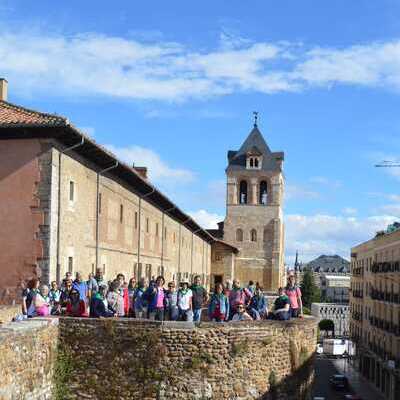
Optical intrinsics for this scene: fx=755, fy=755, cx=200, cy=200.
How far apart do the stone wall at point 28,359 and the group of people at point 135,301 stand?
2.96ft

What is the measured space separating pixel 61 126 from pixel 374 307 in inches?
1585

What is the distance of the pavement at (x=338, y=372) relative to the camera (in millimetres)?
48250

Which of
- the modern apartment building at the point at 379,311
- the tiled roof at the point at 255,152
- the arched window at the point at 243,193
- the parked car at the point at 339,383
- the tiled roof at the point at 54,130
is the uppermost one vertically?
the tiled roof at the point at 255,152

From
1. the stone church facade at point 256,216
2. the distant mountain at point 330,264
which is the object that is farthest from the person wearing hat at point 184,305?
the distant mountain at point 330,264

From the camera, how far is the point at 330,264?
19200 cm

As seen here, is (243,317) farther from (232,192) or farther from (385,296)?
(232,192)

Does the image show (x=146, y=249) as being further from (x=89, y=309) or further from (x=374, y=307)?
(x=374, y=307)

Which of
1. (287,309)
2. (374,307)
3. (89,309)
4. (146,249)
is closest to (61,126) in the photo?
(89,309)

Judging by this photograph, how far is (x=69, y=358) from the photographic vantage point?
48.2 feet

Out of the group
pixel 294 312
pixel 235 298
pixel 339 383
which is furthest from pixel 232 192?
pixel 235 298

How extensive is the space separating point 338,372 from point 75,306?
51.4 meters

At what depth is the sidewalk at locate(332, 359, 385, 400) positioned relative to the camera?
162 ft

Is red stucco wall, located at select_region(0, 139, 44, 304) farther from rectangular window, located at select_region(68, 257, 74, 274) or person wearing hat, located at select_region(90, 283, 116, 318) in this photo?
person wearing hat, located at select_region(90, 283, 116, 318)

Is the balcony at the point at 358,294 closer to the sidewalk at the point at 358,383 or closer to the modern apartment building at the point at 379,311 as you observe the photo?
the modern apartment building at the point at 379,311
